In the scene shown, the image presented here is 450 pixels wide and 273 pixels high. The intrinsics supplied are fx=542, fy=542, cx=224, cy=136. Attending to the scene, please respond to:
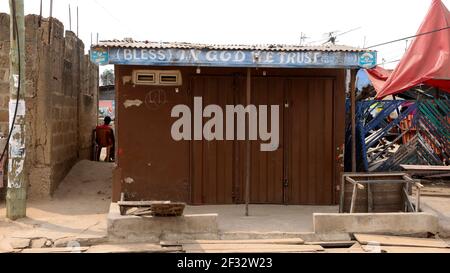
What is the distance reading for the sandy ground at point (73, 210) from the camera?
Result: 24.2ft

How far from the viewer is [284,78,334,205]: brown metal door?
9.22 m

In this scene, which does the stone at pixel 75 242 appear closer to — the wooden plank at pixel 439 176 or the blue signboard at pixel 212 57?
the blue signboard at pixel 212 57

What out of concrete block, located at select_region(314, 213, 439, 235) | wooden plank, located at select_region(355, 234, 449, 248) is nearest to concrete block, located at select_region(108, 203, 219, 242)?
concrete block, located at select_region(314, 213, 439, 235)

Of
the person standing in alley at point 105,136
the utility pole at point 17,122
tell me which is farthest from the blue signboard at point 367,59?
the person standing in alley at point 105,136

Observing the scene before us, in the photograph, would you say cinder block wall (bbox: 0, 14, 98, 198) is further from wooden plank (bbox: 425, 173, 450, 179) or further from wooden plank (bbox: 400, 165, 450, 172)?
wooden plank (bbox: 425, 173, 450, 179)

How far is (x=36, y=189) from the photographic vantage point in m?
9.36

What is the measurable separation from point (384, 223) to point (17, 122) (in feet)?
17.9

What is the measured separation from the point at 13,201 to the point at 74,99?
424 cm

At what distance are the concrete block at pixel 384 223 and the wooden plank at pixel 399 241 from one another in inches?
4.8

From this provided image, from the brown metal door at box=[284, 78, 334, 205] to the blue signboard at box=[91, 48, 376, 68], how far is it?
1.18m

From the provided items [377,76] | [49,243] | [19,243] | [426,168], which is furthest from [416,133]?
[19,243]

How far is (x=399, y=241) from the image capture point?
7156 millimetres
